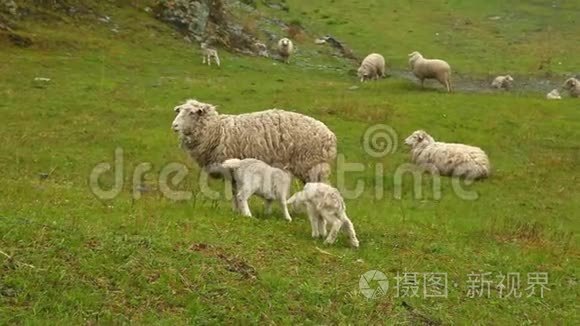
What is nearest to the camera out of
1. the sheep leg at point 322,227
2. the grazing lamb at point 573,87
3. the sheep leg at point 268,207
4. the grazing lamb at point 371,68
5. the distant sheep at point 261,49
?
the sheep leg at point 322,227

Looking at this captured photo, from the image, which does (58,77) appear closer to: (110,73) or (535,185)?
(110,73)

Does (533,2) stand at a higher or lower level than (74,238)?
higher

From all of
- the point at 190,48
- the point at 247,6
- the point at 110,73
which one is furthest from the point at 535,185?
the point at 247,6

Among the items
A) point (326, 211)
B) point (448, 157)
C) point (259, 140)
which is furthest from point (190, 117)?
point (448, 157)

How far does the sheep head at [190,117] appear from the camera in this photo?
1387 centimetres

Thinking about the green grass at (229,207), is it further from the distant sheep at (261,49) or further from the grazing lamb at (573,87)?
the grazing lamb at (573,87)

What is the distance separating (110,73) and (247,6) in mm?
23048

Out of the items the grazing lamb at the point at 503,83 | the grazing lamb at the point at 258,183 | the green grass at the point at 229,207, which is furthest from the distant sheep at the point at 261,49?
the grazing lamb at the point at 258,183

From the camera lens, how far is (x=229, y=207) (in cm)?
1318

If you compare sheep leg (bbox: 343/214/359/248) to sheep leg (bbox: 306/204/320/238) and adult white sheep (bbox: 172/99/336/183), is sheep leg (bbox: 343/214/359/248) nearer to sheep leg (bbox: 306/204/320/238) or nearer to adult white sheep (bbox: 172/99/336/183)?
sheep leg (bbox: 306/204/320/238)

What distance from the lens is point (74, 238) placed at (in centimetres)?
885

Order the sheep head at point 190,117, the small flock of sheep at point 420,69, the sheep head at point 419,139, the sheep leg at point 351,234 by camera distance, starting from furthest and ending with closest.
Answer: the small flock of sheep at point 420,69
the sheep head at point 419,139
the sheep head at point 190,117
the sheep leg at point 351,234

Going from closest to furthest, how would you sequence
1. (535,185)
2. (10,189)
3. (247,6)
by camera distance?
(10,189)
(535,185)
(247,6)

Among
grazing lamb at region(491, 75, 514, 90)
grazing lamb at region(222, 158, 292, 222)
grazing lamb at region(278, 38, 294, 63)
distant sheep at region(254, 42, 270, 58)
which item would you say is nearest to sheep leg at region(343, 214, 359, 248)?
grazing lamb at region(222, 158, 292, 222)
